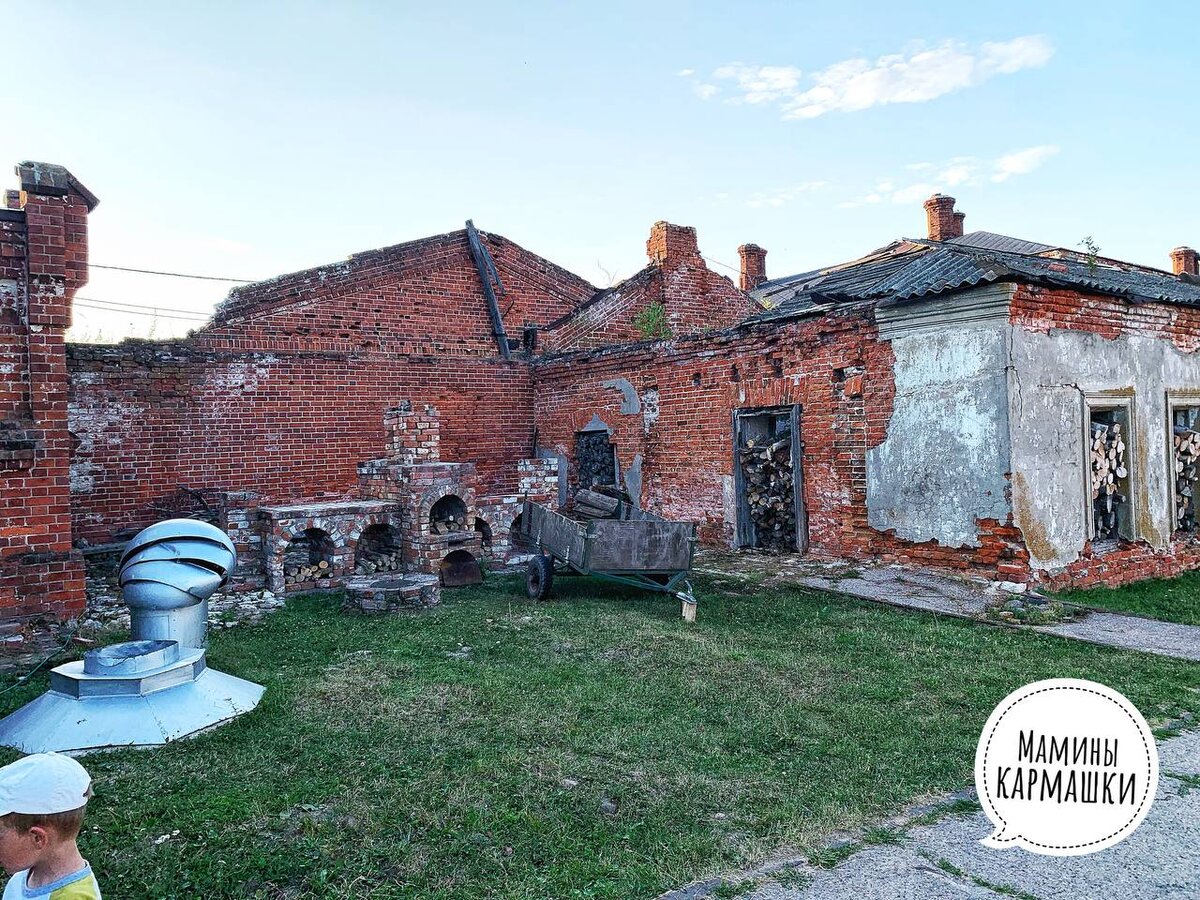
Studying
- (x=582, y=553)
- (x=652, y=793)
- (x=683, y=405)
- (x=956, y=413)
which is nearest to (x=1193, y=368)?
(x=956, y=413)

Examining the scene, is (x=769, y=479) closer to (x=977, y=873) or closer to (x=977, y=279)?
(x=977, y=279)

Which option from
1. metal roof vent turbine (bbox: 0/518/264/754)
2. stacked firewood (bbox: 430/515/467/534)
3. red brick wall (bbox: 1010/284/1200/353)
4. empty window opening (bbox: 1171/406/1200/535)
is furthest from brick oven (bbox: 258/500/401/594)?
empty window opening (bbox: 1171/406/1200/535)

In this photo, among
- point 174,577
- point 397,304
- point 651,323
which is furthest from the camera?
point 651,323

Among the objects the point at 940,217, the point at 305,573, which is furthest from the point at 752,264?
the point at 305,573

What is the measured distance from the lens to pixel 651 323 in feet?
50.9

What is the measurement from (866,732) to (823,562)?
17.4 feet

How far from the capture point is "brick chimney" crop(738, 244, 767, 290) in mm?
29312

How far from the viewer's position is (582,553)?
7902 millimetres

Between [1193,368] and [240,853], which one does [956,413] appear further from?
[240,853]

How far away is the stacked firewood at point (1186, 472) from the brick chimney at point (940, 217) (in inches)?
565

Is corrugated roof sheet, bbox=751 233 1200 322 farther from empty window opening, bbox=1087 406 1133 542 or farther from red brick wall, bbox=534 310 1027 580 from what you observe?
empty window opening, bbox=1087 406 1133 542

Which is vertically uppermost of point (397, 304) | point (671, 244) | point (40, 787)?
point (671, 244)

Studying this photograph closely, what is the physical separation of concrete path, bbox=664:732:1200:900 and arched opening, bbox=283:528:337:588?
272 inches

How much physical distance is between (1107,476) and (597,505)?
5.92 m
